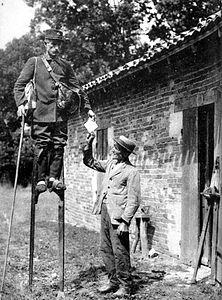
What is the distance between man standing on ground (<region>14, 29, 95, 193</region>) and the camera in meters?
5.95

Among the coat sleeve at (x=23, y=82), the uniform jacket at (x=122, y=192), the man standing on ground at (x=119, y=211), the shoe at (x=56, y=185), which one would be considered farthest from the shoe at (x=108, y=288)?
the coat sleeve at (x=23, y=82)

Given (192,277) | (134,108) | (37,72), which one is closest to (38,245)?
(134,108)

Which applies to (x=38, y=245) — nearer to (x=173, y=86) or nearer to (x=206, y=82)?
(x=173, y=86)

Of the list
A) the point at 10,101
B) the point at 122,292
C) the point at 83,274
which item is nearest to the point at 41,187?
the point at 122,292

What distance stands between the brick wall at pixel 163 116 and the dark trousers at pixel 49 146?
8.14 feet

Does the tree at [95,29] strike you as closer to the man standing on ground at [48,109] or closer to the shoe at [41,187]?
the man standing on ground at [48,109]

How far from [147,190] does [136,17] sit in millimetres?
13233

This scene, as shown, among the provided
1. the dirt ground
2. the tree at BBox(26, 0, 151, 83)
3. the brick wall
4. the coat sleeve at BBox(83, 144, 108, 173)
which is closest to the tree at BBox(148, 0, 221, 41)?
the tree at BBox(26, 0, 151, 83)

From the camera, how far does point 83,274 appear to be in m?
7.38

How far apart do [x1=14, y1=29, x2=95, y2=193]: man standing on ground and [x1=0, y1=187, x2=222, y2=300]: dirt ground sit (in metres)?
1.48

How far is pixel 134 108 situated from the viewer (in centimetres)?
1000

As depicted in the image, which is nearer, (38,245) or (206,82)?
(206,82)

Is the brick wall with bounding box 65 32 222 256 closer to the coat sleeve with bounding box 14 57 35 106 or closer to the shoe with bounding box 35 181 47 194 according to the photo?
the coat sleeve with bounding box 14 57 35 106

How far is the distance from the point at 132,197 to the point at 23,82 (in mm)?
2008
